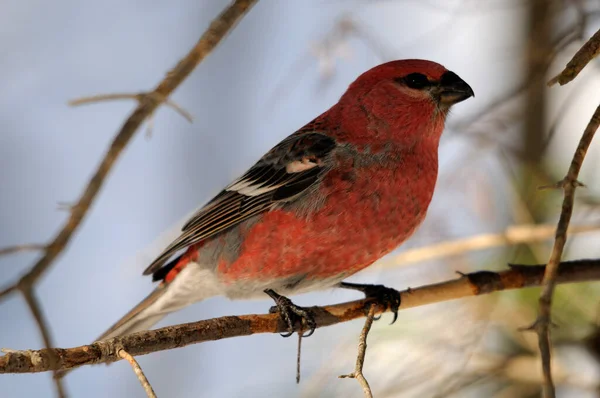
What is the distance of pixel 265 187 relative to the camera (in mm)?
3133

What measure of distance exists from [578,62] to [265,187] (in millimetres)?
1577

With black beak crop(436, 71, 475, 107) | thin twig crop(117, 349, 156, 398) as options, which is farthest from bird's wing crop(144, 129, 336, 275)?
thin twig crop(117, 349, 156, 398)

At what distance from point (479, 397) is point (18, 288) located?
219 cm

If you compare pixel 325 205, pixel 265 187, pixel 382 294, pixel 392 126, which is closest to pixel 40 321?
pixel 325 205

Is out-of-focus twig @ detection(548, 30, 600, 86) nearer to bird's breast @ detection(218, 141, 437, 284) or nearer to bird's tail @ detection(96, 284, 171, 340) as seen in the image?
bird's breast @ detection(218, 141, 437, 284)

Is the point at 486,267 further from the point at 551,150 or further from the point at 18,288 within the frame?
the point at 18,288

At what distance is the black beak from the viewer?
296 cm

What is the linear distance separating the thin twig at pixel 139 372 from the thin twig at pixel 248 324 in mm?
32

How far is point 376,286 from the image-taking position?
10.3ft

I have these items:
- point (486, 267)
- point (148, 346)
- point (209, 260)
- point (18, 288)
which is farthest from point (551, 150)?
point (18, 288)

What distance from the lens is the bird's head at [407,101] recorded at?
3.03 metres

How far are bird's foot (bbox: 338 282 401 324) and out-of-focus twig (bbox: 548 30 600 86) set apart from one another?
1.32m

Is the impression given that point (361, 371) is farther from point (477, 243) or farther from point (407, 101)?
point (407, 101)

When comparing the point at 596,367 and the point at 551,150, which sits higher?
the point at 551,150
